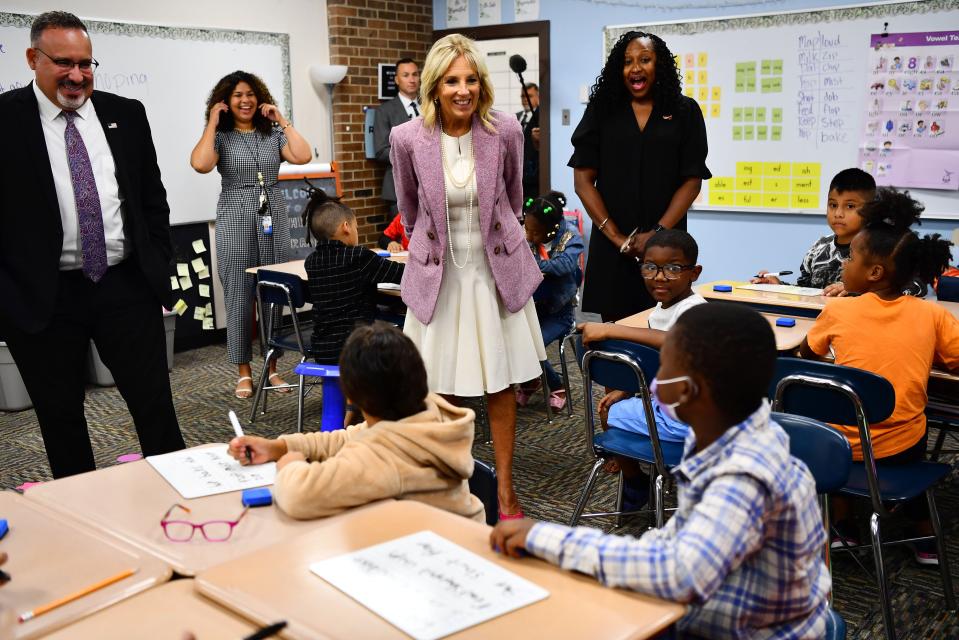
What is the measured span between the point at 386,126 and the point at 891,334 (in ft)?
16.3

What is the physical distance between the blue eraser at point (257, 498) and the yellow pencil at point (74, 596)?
0.91ft

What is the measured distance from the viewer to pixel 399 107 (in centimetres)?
679

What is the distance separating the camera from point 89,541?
1.46 meters

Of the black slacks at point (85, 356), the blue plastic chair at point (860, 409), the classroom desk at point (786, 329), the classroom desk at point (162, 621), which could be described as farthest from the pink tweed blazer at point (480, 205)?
the classroom desk at point (162, 621)

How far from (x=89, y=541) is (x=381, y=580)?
0.53 meters

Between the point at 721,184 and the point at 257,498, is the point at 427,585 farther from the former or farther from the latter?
the point at 721,184

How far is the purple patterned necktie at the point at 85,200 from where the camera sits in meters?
2.54

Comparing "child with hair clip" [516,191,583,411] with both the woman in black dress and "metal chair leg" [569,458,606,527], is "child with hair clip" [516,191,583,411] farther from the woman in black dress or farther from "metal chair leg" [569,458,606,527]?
"metal chair leg" [569,458,606,527]

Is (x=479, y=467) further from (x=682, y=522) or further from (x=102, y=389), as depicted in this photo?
(x=102, y=389)

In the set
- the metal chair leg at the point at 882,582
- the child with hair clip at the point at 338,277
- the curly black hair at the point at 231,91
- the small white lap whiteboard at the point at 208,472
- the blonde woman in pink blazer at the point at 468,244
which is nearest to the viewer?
the small white lap whiteboard at the point at 208,472

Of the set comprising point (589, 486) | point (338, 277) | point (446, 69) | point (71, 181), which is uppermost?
point (446, 69)

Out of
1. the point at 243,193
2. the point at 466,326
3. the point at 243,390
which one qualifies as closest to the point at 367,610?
the point at 466,326

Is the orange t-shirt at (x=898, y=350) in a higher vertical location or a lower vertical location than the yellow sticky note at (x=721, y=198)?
lower

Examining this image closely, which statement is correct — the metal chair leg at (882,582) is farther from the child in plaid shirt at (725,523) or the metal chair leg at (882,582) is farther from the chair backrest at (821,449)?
the child in plaid shirt at (725,523)
